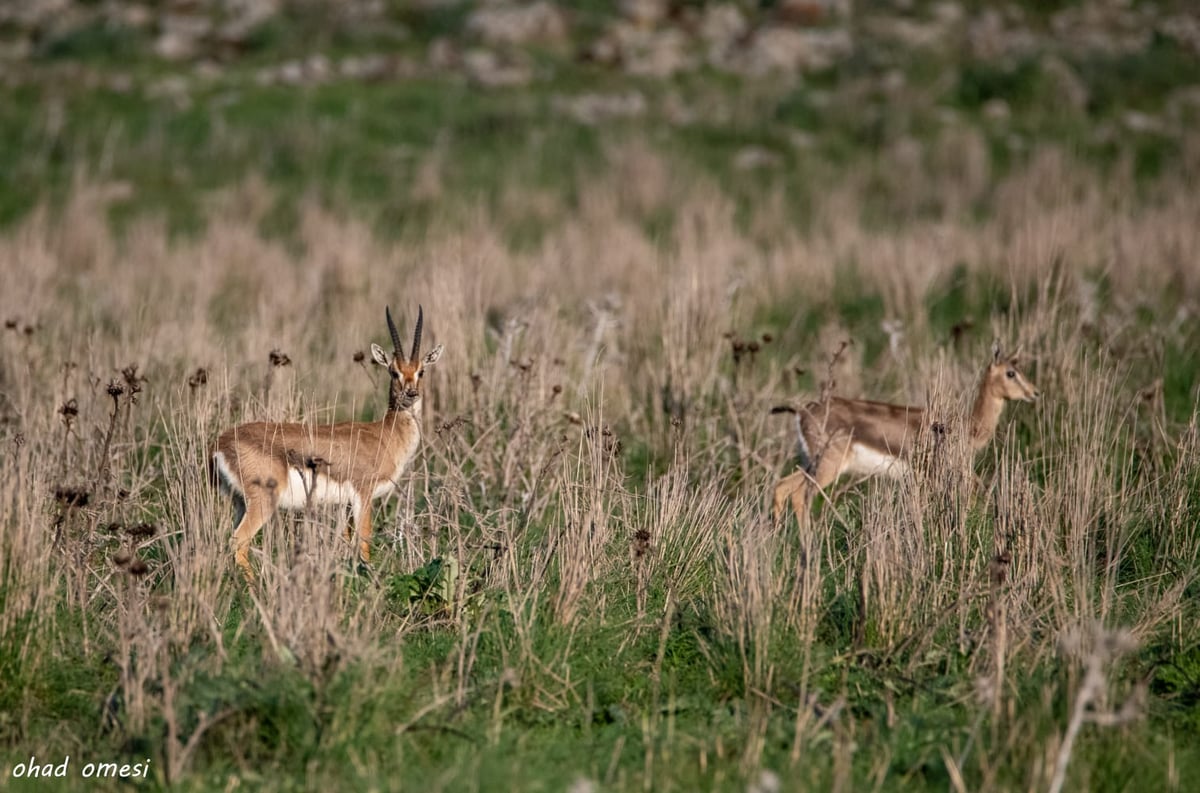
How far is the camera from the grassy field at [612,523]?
4.91 m

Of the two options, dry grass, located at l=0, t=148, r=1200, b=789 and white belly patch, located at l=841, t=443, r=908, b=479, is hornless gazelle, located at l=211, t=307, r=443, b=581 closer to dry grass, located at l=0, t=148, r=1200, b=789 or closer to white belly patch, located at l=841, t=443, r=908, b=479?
dry grass, located at l=0, t=148, r=1200, b=789

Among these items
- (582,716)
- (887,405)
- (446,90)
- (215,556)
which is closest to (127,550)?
(215,556)

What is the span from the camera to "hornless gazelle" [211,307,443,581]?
260 inches

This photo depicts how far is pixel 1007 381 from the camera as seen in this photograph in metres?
8.38

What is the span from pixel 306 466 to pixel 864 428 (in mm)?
3254

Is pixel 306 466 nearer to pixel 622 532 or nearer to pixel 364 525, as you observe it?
pixel 364 525

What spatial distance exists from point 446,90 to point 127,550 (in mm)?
17368

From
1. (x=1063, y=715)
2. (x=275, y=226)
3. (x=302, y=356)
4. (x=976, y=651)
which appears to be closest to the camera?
(x=1063, y=715)

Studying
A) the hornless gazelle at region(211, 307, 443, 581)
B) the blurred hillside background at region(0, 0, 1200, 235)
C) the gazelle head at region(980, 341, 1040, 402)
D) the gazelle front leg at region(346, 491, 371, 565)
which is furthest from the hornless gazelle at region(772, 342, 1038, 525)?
the blurred hillside background at region(0, 0, 1200, 235)

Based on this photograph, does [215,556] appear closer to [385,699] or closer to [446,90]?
[385,699]

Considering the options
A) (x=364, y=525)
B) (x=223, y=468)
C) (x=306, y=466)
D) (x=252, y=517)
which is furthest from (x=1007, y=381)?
(x=223, y=468)

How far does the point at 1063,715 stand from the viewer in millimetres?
4832

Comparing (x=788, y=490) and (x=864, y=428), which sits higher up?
(x=864, y=428)

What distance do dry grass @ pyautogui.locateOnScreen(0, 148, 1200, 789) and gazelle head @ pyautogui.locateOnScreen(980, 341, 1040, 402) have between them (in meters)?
0.26
